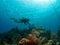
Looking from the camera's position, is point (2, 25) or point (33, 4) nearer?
point (33, 4)

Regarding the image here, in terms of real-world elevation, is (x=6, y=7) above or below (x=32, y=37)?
above

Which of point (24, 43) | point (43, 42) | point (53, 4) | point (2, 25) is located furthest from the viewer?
point (2, 25)

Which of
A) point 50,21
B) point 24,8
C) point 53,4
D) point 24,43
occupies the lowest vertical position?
point 24,43

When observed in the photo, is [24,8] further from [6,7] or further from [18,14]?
[6,7]

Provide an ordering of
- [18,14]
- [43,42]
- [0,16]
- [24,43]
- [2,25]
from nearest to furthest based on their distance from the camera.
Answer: [24,43], [43,42], [18,14], [0,16], [2,25]

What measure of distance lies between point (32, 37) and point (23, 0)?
21.2 feet

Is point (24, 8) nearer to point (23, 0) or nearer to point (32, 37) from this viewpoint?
point (23, 0)

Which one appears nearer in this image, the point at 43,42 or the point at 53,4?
the point at 43,42

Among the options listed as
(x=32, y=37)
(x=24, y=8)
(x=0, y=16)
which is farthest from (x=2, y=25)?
(x=32, y=37)

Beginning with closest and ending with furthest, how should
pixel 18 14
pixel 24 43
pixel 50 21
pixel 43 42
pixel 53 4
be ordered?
pixel 24 43, pixel 43 42, pixel 53 4, pixel 18 14, pixel 50 21

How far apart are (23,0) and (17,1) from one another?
52cm

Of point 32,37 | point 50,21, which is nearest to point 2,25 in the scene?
point 50,21

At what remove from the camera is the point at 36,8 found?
40.4 ft

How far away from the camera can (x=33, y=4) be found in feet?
38.0
